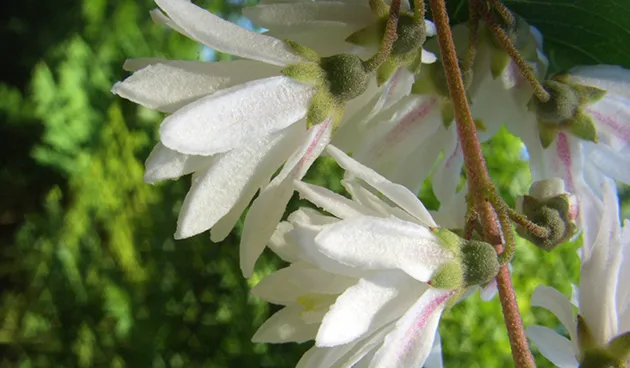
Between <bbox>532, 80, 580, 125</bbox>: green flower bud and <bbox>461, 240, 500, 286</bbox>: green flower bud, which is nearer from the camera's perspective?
<bbox>461, 240, 500, 286</bbox>: green flower bud

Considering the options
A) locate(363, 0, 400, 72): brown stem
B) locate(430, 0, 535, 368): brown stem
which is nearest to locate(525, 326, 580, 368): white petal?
locate(430, 0, 535, 368): brown stem

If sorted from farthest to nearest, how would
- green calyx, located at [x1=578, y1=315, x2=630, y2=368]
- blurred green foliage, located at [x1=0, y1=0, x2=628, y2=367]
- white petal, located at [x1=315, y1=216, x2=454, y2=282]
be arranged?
blurred green foliage, located at [x1=0, y1=0, x2=628, y2=367] → green calyx, located at [x1=578, y1=315, x2=630, y2=368] → white petal, located at [x1=315, y1=216, x2=454, y2=282]

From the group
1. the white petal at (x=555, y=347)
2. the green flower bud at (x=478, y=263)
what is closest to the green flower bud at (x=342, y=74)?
the green flower bud at (x=478, y=263)

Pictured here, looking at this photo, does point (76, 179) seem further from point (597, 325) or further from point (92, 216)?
point (597, 325)

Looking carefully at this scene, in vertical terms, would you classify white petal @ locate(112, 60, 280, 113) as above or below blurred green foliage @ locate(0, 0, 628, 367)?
above

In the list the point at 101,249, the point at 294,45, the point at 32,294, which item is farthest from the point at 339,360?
the point at 32,294

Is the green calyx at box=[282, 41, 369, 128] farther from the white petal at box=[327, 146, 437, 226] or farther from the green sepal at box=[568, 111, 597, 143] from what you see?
the green sepal at box=[568, 111, 597, 143]

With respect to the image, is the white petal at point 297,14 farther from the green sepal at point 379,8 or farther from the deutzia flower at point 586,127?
the deutzia flower at point 586,127
